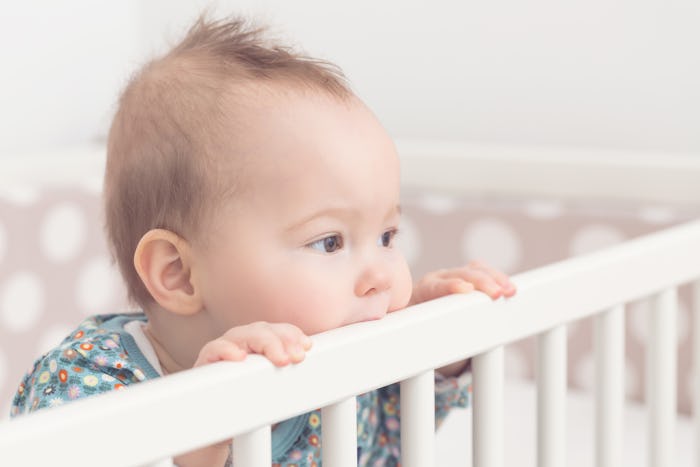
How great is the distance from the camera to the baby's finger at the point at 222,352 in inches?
22.4

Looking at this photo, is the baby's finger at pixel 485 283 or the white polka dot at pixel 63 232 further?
the white polka dot at pixel 63 232

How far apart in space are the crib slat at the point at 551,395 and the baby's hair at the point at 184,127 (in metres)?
0.21

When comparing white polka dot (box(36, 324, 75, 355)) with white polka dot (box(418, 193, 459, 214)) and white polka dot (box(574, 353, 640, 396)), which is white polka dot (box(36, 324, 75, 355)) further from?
white polka dot (box(574, 353, 640, 396))

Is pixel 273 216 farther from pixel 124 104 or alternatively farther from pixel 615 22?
pixel 615 22

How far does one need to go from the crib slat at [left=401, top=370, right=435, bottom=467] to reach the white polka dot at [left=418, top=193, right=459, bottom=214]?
758 mm

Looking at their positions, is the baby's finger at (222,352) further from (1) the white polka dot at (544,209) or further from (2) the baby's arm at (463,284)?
(1) the white polka dot at (544,209)

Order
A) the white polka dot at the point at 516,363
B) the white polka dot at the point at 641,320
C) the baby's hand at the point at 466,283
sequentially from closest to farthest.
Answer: the baby's hand at the point at 466,283 < the white polka dot at the point at 641,320 < the white polka dot at the point at 516,363

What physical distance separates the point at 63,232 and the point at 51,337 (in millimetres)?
123

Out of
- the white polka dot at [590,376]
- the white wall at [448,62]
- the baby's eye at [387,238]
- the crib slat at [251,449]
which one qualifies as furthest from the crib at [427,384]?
the white wall at [448,62]

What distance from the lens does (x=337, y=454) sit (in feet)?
1.96

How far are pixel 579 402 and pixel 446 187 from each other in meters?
0.30

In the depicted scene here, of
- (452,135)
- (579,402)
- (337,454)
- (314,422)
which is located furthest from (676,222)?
(337,454)

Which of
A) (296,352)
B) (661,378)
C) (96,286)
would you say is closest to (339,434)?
(296,352)

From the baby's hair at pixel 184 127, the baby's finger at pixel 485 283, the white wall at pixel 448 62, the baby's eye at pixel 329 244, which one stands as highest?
the white wall at pixel 448 62
